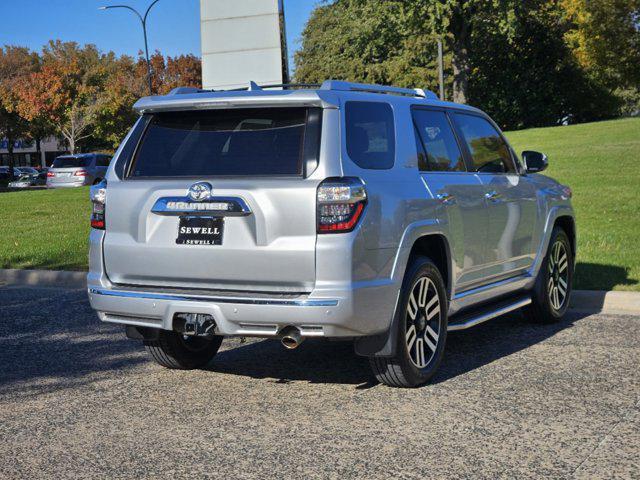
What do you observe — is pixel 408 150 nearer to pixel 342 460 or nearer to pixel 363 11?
pixel 342 460

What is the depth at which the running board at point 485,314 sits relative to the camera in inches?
260

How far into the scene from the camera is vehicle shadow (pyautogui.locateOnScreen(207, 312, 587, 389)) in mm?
6621

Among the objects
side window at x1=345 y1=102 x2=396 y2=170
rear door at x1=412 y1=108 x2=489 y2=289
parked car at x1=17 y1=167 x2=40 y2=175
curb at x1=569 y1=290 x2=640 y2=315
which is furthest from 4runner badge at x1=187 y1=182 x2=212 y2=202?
parked car at x1=17 y1=167 x2=40 y2=175

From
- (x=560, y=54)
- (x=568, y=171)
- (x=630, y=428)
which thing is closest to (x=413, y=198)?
(x=630, y=428)

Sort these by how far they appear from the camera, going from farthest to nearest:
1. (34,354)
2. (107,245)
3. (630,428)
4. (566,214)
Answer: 1. (566,214)
2. (34,354)
3. (107,245)
4. (630,428)

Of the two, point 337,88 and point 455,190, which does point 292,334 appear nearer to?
point 337,88

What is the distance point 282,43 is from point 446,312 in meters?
13.1

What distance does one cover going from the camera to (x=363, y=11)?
4322cm

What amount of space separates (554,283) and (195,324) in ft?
13.3

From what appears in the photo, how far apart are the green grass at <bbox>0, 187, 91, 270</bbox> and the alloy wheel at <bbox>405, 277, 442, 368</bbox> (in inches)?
285

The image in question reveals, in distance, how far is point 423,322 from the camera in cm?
619

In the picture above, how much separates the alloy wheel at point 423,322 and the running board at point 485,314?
0.23 metres

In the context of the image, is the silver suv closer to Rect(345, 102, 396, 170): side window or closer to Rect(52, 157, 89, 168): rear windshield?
Rect(345, 102, 396, 170): side window

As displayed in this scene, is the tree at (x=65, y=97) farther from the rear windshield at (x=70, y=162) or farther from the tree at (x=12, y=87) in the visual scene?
the rear windshield at (x=70, y=162)
